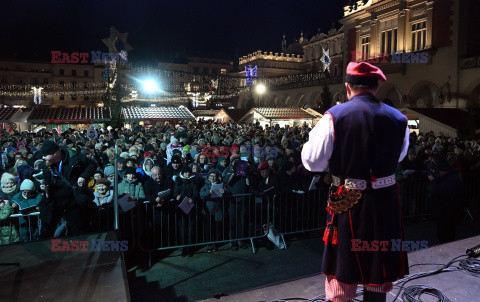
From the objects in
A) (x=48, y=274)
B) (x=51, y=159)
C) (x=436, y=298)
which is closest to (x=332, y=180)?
(x=436, y=298)

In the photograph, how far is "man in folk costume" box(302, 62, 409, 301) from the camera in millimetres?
Answer: 2227

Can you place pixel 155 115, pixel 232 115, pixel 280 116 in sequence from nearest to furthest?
pixel 155 115 < pixel 280 116 < pixel 232 115

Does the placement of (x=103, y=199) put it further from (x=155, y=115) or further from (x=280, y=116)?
(x=280, y=116)

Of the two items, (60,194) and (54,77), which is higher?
(54,77)

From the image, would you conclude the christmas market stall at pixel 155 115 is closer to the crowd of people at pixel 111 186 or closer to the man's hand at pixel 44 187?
the crowd of people at pixel 111 186

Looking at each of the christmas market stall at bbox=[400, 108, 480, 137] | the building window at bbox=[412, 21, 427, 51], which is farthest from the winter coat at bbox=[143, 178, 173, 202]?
the building window at bbox=[412, 21, 427, 51]

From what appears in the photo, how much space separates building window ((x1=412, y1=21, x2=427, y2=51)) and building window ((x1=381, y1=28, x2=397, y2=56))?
1.67m

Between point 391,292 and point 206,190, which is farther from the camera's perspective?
point 206,190

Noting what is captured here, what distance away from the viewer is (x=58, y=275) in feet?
11.3

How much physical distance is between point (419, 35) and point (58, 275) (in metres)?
31.1

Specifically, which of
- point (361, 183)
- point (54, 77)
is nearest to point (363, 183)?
point (361, 183)

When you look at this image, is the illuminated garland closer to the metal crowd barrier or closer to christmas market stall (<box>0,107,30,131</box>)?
christmas market stall (<box>0,107,30,131</box>)

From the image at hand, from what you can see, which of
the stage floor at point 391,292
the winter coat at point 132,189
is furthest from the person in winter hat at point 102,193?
the stage floor at point 391,292

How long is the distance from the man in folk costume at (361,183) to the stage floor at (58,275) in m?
2.05
